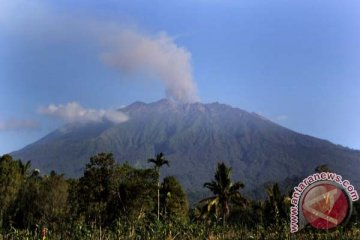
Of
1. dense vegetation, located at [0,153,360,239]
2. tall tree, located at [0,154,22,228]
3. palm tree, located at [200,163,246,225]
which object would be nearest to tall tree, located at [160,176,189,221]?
dense vegetation, located at [0,153,360,239]

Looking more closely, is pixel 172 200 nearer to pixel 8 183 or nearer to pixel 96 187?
pixel 96 187

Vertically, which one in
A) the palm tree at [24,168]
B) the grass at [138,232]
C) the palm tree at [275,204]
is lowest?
the grass at [138,232]

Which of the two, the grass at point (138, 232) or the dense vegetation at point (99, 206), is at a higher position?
the dense vegetation at point (99, 206)

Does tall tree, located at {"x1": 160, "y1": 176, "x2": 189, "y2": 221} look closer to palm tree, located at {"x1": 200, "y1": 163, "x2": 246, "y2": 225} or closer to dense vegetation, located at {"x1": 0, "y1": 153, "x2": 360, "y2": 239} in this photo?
dense vegetation, located at {"x1": 0, "y1": 153, "x2": 360, "y2": 239}

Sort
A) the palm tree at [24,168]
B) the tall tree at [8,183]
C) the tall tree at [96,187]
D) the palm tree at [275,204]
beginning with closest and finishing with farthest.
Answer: the tall tree at [96,187] < the tall tree at [8,183] < the palm tree at [275,204] < the palm tree at [24,168]

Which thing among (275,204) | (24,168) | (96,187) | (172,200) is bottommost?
(275,204)

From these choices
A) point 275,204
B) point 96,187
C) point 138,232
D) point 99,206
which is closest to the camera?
point 138,232

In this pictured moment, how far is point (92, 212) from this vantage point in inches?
2371

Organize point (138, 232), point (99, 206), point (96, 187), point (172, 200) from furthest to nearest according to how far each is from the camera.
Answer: point (172, 200) → point (96, 187) → point (99, 206) → point (138, 232)

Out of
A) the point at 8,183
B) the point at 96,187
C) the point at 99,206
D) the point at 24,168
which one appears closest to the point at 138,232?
the point at 99,206

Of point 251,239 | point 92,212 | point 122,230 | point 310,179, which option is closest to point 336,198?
point 310,179

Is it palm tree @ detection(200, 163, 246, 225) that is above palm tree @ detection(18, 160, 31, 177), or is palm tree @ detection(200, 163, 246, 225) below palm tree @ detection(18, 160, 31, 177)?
below

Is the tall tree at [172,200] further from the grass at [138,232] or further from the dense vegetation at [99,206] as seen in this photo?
the grass at [138,232]

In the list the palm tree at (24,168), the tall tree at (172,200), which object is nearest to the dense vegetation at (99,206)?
the tall tree at (172,200)
